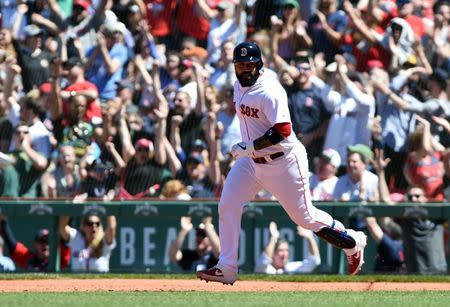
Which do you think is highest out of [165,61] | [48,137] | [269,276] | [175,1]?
[175,1]

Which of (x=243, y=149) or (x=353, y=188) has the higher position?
(x=243, y=149)

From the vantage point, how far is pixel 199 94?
11.1 metres

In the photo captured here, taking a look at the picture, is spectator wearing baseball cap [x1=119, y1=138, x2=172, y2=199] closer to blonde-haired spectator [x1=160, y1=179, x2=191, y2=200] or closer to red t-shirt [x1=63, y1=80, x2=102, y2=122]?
blonde-haired spectator [x1=160, y1=179, x2=191, y2=200]

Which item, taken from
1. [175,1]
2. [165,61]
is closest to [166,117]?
[165,61]

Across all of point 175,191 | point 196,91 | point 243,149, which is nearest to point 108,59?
point 196,91

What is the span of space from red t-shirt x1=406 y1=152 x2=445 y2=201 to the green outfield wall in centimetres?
27

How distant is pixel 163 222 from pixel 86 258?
2.93 ft

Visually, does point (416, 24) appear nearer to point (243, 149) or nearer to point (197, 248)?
point (197, 248)

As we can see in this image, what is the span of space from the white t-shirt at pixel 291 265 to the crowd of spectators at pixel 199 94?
697 mm

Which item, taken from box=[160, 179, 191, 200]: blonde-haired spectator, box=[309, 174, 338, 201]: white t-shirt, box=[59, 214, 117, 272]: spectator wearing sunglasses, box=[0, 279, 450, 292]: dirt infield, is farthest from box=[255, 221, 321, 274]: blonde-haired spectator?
box=[59, 214, 117, 272]: spectator wearing sunglasses

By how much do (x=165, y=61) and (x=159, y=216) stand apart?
6.55ft

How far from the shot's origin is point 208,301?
659cm

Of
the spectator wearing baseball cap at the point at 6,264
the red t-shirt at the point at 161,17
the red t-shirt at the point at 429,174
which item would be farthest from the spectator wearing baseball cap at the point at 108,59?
the red t-shirt at the point at 429,174

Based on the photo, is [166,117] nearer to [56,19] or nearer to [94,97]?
[94,97]
